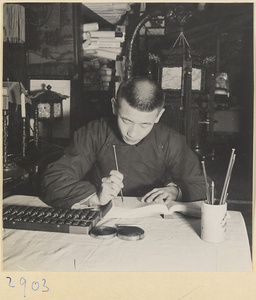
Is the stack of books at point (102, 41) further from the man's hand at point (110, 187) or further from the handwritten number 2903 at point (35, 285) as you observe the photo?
the handwritten number 2903 at point (35, 285)

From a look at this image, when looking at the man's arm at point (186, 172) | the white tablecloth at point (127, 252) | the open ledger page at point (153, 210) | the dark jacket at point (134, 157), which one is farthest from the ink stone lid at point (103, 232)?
the dark jacket at point (134, 157)

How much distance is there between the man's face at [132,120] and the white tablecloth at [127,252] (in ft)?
2.10

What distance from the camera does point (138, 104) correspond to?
1.75m

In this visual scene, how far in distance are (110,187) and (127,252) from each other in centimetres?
37

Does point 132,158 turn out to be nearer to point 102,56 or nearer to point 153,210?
point 153,210

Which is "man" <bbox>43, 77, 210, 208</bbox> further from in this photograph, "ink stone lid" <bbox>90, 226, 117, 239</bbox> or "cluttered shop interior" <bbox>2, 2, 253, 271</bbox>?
"ink stone lid" <bbox>90, 226, 117, 239</bbox>

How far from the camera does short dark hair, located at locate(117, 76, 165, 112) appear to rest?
1758 mm

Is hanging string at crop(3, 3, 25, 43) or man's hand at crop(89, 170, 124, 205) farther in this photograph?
hanging string at crop(3, 3, 25, 43)

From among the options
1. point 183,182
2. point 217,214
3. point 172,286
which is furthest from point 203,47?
point 172,286

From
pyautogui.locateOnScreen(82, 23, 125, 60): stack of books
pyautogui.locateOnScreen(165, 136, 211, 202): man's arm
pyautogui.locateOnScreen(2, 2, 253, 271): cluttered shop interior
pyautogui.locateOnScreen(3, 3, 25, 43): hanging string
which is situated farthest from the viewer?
pyautogui.locateOnScreen(82, 23, 125, 60): stack of books

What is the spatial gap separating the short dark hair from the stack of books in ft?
3.13

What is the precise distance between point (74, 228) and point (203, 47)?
1998mm

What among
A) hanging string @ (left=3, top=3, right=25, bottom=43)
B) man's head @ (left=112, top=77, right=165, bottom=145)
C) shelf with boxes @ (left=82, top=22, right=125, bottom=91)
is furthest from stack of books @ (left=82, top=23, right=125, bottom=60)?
man's head @ (left=112, top=77, right=165, bottom=145)

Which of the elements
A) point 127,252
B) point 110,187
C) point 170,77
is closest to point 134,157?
point 110,187
